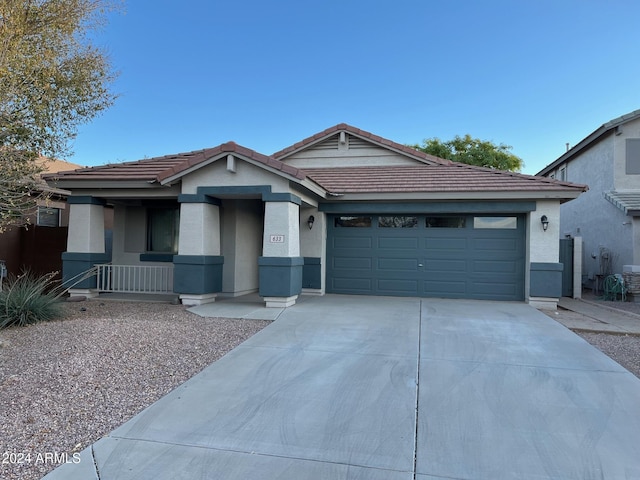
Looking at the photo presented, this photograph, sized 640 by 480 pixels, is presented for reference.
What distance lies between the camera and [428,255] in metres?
11.5

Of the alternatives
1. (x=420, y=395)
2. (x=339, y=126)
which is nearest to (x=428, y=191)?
(x=339, y=126)

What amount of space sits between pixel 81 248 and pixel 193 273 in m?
3.54

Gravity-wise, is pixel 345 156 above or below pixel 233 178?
above

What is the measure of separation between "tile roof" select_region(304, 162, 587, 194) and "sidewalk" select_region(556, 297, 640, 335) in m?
3.07

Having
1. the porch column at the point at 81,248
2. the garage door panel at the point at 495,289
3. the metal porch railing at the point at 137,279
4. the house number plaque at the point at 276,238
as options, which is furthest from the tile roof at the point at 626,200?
the porch column at the point at 81,248

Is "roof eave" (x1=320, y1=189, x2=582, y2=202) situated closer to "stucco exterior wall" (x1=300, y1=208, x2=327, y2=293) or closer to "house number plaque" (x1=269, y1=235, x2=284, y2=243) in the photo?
"stucco exterior wall" (x1=300, y1=208, x2=327, y2=293)

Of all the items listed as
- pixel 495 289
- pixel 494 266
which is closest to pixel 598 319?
pixel 495 289

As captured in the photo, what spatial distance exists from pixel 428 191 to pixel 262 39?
9.10m

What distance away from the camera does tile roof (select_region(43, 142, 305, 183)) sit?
29.7 ft

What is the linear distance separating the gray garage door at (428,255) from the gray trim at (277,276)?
3.00 meters

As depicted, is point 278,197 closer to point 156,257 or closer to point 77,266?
point 156,257

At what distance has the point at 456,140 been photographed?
106 feet

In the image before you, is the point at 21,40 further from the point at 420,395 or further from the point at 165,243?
the point at 420,395

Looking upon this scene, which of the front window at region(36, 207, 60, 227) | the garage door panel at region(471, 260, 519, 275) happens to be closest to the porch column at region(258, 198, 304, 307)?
the garage door panel at region(471, 260, 519, 275)
